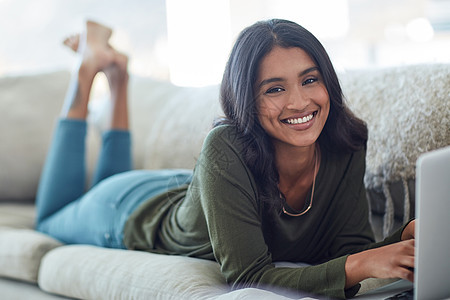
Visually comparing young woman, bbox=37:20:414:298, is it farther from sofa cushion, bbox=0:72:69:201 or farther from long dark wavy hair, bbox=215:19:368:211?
sofa cushion, bbox=0:72:69:201

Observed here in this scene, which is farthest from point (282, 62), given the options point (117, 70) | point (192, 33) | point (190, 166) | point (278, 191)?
point (192, 33)

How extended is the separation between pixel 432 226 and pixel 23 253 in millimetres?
992

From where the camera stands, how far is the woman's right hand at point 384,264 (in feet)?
2.41

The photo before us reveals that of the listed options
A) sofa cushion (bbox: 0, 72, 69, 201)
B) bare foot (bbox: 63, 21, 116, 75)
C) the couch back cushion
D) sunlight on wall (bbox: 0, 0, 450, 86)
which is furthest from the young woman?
sunlight on wall (bbox: 0, 0, 450, 86)

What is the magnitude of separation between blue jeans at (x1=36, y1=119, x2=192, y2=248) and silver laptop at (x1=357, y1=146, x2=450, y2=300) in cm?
70

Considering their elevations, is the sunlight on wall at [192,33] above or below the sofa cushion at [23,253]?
above

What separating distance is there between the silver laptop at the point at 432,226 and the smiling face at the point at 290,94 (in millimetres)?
259

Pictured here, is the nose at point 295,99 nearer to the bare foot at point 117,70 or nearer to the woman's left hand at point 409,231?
the woman's left hand at point 409,231

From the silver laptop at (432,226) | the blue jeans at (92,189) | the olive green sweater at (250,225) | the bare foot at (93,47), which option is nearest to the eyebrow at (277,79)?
the olive green sweater at (250,225)

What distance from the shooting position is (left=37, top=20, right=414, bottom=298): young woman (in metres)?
0.86

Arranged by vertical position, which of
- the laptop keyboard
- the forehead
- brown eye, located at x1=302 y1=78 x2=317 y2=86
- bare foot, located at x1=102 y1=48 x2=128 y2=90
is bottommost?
the laptop keyboard

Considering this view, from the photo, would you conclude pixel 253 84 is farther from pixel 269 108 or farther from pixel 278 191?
pixel 278 191

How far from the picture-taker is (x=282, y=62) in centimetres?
86

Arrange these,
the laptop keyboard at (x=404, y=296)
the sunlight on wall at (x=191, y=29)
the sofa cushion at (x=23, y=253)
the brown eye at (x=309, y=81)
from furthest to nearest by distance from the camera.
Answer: the sunlight on wall at (x=191, y=29) → the sofa cushion at (x=23, y=253) → the brown eye at (x=309, y=81) → the laptop keyboard at (x=404, y=296)
